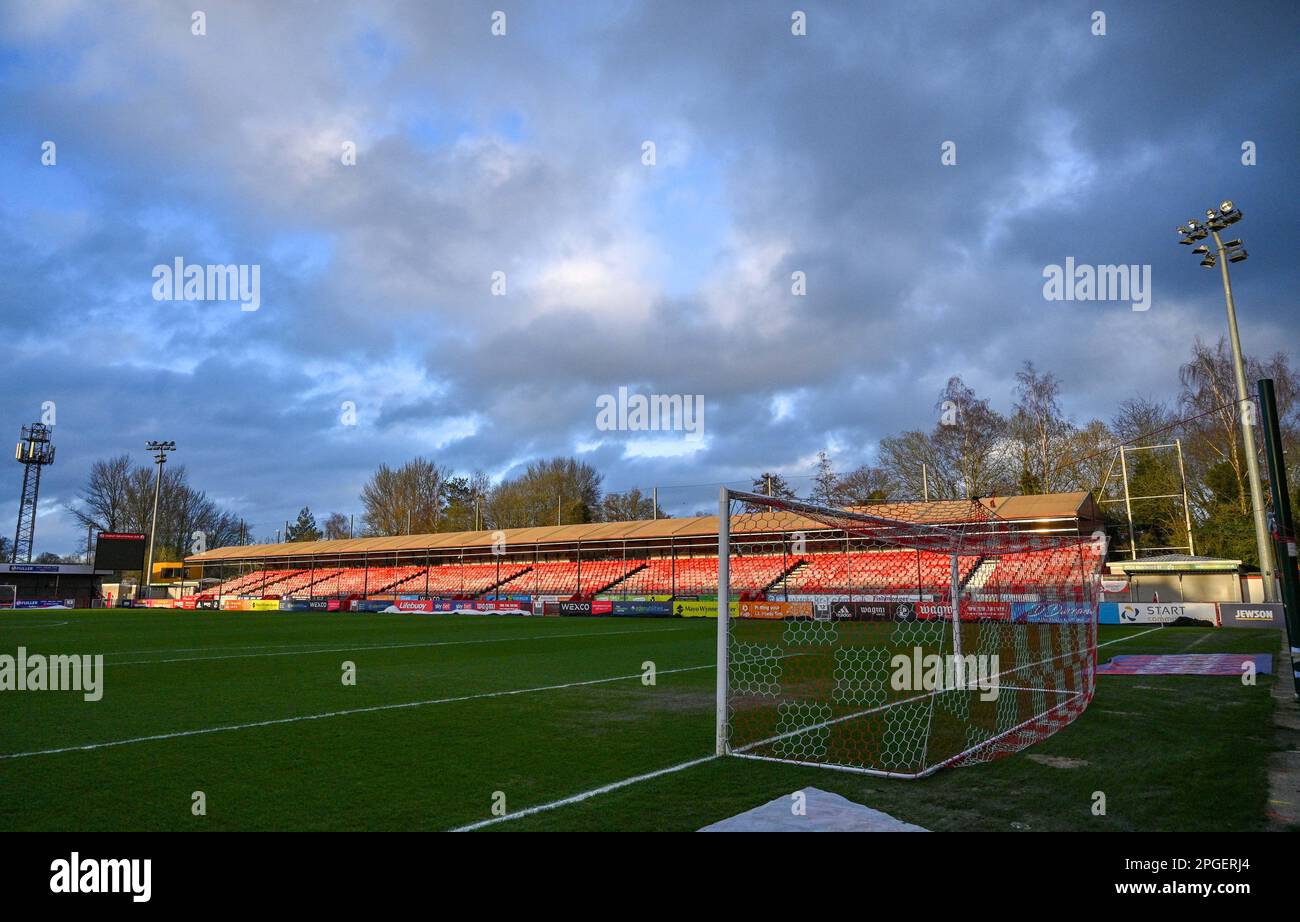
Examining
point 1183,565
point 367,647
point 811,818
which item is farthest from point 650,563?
point 811,818

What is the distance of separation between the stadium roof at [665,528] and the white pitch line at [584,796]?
27.9ft

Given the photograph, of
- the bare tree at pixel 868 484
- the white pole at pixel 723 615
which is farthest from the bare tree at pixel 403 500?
the white pole at pixel 723 615

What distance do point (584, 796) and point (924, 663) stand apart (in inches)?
403

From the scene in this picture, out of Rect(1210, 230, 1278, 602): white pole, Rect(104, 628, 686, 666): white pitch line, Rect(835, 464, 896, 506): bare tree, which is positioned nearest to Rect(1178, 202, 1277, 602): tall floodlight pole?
Rect(1210, 230, 1278, 602): white pole

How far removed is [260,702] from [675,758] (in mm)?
6185

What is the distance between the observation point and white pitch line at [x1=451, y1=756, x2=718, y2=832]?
4.65m

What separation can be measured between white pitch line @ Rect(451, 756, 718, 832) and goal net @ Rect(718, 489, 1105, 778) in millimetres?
600

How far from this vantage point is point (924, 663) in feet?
45.3

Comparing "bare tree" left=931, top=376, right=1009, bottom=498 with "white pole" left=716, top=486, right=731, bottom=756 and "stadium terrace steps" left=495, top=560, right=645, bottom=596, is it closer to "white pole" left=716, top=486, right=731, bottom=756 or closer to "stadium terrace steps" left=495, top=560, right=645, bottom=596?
"stadium terrace steps" left=495, top=560, right=645, bottom=596

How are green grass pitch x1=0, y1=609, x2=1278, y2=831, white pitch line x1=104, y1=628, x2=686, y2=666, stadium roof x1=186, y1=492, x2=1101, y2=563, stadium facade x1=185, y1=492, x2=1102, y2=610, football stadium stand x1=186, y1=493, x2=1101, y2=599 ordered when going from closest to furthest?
green grass pitch x1=0, y1=609, x2=1278, y2=831 < white pitch line x1=104, y1=628, x2=686, y2=666 < football stadium stand x1=186, y1=493, x2=1101, y2=599 < stadium roof x1=186, y1=492, x2=1101, y2=563 < stadium facade x1=185, y1=492, x2=1102, y2=610

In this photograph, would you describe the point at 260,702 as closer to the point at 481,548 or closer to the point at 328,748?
the point at 328,748

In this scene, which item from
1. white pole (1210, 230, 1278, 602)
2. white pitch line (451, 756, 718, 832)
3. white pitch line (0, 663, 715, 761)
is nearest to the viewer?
white pitch line (451, 756, 718, 832)
